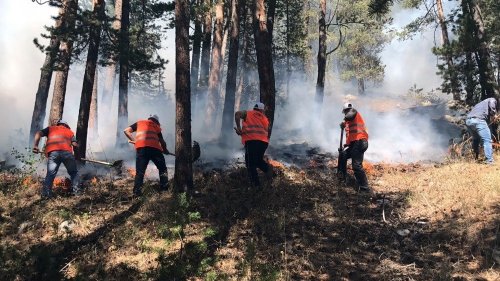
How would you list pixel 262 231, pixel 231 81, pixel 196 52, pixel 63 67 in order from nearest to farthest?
pixel 262 231 < pixel 63 67 < pixel 231 81 < pixel 196 52

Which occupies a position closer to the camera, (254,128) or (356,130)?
(254,128)

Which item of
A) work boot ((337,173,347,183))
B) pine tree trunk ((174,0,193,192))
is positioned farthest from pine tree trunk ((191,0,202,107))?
work boot ((337,173,347,183))

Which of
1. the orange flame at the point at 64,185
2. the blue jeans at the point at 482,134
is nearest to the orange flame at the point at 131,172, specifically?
the orange flame at the point at 64,185

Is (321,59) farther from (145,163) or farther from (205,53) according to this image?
(145,163)

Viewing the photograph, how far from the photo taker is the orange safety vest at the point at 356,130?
28.4 feet

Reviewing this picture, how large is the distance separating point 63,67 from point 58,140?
4870 millimetres

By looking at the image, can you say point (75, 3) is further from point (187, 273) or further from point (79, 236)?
point (187, 273)

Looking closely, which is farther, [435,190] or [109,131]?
[109,131]

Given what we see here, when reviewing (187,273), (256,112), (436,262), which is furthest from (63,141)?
(436,262)

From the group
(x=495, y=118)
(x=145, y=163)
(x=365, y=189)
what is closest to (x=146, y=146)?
(x=145, y=163)

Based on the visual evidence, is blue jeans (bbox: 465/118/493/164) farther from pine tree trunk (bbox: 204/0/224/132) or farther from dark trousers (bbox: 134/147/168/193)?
pine tree trunk (bbox: 204/0/224/132)

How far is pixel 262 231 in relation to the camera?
254 inches

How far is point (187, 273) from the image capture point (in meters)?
5.18

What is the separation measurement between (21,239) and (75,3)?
345 inches
